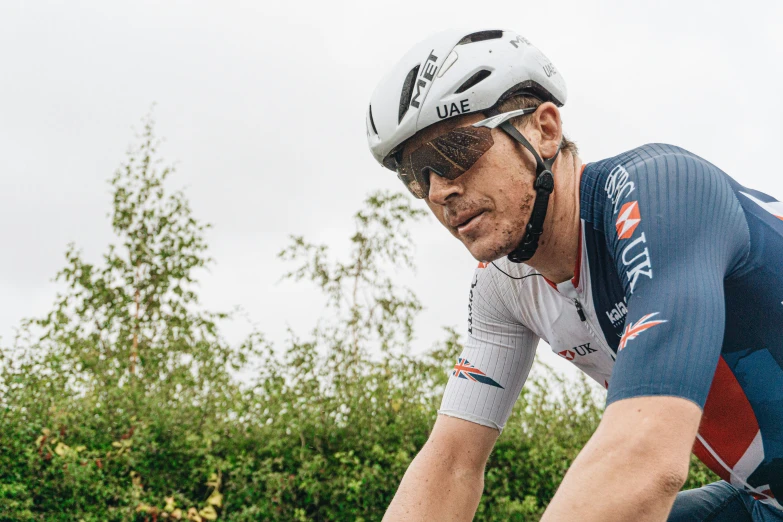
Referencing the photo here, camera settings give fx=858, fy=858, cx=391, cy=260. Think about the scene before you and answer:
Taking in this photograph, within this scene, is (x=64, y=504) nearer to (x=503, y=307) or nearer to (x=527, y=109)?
(x=503, y=307)

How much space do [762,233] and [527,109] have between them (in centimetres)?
79

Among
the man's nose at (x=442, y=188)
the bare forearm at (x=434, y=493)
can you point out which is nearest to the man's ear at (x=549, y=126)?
the man's nose at (x=442, y=188)

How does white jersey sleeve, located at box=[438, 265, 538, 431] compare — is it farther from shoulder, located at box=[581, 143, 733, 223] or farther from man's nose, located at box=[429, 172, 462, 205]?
shoulder, located at box=[581, 143, 733, 223]

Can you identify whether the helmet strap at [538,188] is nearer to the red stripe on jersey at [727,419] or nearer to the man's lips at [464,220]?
the man's lips at [464,220]

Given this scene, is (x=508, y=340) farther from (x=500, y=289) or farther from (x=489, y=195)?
(x=489, y=195)

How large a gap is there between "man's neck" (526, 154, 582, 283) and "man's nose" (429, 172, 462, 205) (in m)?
0.32

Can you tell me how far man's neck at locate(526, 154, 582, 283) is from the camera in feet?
8.61

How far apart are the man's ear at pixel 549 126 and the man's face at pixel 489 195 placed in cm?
11

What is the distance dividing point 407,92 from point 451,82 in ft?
0.46

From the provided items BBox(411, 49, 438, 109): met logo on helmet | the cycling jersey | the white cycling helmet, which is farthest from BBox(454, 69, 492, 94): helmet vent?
the cycling jersey

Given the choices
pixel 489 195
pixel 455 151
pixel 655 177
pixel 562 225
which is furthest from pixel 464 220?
pixel 655 177

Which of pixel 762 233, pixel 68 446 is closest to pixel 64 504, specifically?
pixel 68 446

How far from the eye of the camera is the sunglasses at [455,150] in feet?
8.16

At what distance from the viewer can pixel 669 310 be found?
6.02 feet
